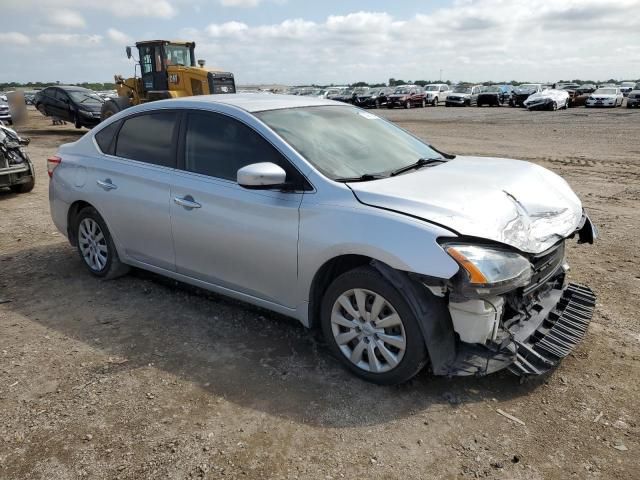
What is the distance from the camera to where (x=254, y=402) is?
3.17m

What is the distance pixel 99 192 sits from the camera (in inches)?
187

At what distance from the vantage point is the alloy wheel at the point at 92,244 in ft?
16.3

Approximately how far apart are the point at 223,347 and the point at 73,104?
18.3m

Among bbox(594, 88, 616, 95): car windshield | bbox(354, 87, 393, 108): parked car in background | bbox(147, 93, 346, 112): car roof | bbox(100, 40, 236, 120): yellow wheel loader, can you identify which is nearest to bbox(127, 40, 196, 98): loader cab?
bbox(100, 40, 236, 120): yellow wheel loader

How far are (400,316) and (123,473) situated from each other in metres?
1.68

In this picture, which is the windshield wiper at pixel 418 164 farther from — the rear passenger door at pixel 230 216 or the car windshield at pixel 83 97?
the car windshield at pixel 83 97

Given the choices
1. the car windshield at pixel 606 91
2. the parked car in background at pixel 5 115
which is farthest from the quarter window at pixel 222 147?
the car windshield at pixel 606 91

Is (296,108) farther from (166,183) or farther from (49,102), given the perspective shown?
(49,102)

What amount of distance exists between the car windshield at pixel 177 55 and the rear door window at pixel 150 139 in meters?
13.9

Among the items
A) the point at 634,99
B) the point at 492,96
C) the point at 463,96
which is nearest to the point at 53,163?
the point at 634,99

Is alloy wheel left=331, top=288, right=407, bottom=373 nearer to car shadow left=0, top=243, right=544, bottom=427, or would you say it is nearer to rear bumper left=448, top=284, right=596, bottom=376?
car shadow left=0, top=243, right=544, bottom=427

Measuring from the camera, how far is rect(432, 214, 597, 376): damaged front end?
2811 mm

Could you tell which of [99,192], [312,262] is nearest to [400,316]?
[312,262]

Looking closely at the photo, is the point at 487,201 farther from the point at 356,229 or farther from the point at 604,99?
the point at 604,99
